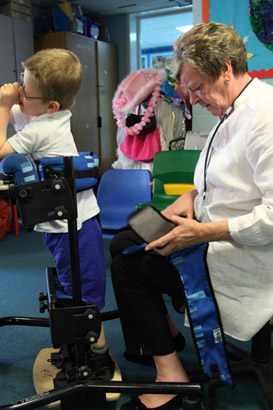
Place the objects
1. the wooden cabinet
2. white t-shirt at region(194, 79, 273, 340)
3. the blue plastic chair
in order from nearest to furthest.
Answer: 1. white t-shirt at region(194, 79, 273, 340)
2. the blue plastic chair
3. the wooden cabinet

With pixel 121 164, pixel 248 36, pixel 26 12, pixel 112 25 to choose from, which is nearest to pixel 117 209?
pixel 121 164

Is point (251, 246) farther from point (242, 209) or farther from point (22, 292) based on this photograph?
point (22, 292)

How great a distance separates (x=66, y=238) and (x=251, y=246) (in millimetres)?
614

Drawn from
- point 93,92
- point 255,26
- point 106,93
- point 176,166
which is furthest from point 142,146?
point 106,93

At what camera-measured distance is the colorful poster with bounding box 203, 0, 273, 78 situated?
2.65 meters

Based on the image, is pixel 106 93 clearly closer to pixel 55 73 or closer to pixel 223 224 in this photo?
pixel 55 73

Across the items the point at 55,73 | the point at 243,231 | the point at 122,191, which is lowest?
the point at 122,191

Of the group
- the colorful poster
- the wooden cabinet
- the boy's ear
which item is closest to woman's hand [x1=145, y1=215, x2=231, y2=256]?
the boy's ear

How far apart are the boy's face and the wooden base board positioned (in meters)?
0.95

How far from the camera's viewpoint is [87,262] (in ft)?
4.65

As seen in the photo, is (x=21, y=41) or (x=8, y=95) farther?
(x=21, y=41)

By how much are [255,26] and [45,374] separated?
2.52 meters

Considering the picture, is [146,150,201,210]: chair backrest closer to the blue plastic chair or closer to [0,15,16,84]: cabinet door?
the blue plastic chair

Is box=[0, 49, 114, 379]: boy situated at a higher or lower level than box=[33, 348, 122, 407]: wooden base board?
higher
